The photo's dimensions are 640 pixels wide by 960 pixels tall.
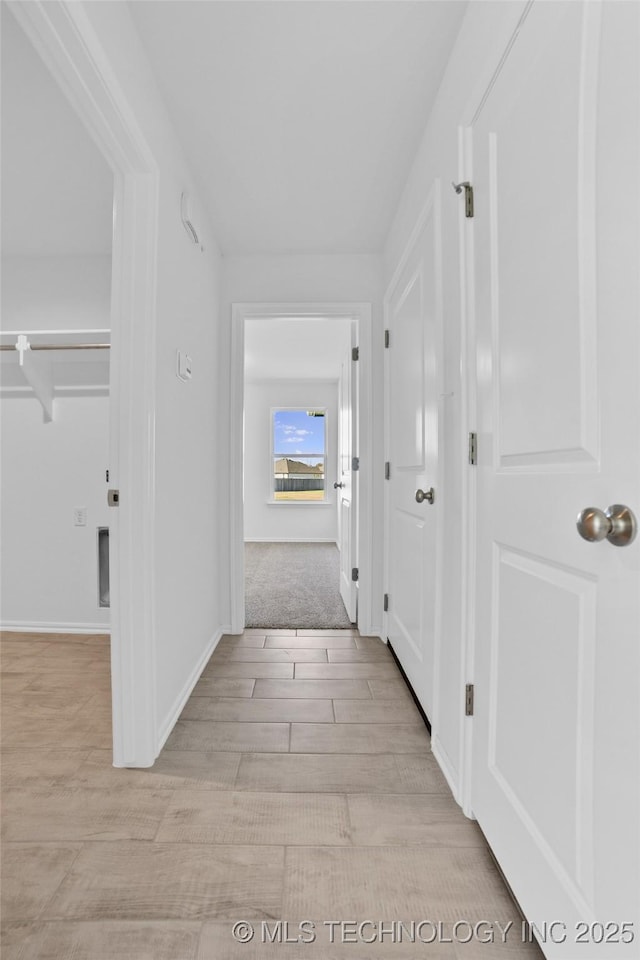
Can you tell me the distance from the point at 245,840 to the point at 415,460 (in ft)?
4.78

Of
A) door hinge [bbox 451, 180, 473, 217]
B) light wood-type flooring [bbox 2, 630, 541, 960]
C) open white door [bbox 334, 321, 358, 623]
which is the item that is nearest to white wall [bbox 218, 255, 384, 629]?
open white door [bbox 334, 321, 358, 623]

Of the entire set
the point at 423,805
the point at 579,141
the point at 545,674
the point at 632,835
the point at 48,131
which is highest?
the point at 48,131

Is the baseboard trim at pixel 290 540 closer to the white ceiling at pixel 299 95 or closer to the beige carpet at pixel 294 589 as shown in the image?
the beige carpet at pixel 294 589

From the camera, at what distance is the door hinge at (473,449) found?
1.34 meters

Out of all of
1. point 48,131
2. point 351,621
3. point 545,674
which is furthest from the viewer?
point 351,621

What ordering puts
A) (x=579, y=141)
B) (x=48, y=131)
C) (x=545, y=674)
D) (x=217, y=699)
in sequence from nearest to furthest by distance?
1. (x=579, y=141)
2. (x=545, y=674)
3. (x=48, y=131)
4. (x=217, y=699)

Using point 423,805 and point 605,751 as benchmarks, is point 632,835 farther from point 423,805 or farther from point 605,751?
point 423,805

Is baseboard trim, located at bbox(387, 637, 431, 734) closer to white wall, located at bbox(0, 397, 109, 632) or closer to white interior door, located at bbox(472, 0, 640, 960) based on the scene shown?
white interior door, located at bbox(472, 0, 640, 960)

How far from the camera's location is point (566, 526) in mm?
865

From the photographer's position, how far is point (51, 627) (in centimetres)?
290

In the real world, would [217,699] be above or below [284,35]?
below

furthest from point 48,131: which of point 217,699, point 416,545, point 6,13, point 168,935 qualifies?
point 168,935

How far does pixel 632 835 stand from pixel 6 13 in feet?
8.05

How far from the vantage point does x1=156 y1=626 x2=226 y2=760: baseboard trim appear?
5.54 feet
